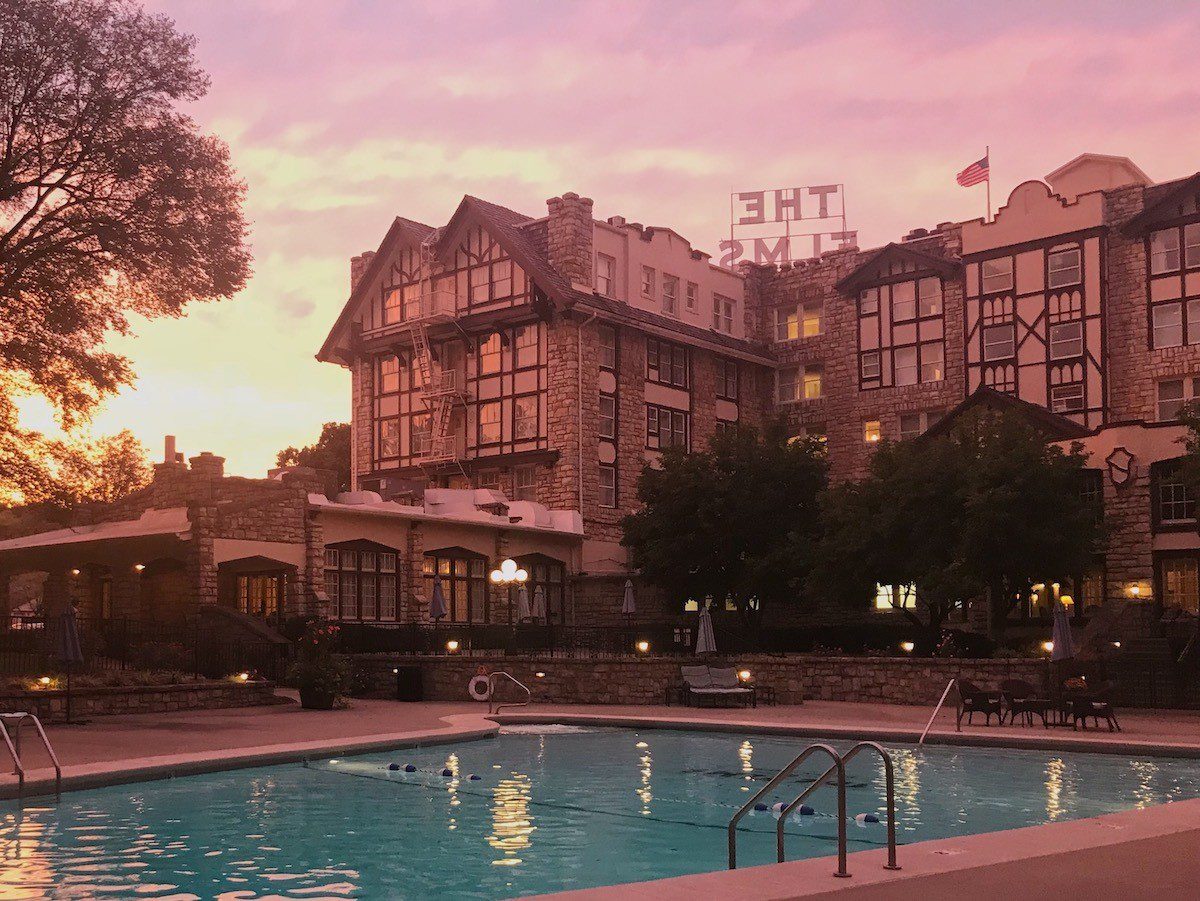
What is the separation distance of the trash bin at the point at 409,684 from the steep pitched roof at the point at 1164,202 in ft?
99.3

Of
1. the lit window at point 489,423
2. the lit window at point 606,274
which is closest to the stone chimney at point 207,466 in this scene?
the lit window at point 489,423

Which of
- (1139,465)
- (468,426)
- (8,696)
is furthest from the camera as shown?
(468,426)

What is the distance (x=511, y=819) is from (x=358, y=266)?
46961 mm

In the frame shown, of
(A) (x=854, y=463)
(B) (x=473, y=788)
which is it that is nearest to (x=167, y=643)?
(B) (x=473, y=788)

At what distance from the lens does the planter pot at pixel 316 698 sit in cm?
2851

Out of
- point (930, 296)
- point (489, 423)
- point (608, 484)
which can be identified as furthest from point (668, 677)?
point (930, 296)

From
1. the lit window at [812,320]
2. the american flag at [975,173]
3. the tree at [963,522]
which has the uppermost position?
the american flag at [975,173]

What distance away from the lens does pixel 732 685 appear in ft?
99.6

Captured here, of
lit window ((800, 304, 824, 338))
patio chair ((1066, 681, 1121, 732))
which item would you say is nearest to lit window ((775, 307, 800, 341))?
lit window ((800, 304, 824, 338))

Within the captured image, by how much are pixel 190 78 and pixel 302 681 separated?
1325 centimetres

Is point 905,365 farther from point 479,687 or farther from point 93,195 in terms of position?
point 93,195

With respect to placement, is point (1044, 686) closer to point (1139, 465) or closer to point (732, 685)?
point (732, 685)

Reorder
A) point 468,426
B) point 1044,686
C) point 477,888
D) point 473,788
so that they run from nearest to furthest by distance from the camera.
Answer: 1. point 477,888
2. point 473,788
3. point 1044,686
4. point 468,426

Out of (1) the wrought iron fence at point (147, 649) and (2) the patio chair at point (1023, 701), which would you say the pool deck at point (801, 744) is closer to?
(2) the patio chair at point (1023, 701)
